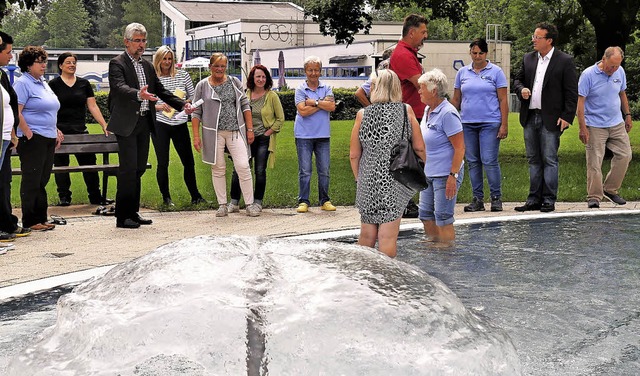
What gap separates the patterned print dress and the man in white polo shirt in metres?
5.01

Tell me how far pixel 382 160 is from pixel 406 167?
228 mm

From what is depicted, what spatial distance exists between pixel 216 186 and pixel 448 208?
409 centimetres

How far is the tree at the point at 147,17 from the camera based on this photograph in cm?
12950

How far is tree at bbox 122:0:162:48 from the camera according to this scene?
12950 centimetres

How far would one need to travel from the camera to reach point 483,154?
1138cm

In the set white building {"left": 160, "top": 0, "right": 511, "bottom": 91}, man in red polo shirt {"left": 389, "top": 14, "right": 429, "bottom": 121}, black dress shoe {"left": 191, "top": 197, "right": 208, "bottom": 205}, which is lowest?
black dress shoe {"left": 191, "top": 197, "right": 208, "bottom": 205}

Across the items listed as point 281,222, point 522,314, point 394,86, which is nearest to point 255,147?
point 281,222

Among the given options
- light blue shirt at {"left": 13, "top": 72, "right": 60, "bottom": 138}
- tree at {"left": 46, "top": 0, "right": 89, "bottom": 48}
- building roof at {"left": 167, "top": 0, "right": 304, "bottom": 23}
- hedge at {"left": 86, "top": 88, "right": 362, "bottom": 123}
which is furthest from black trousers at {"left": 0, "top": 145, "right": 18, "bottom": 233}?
tree at {"left": 46, "top": 0, "right": 89, "bottom": 48}

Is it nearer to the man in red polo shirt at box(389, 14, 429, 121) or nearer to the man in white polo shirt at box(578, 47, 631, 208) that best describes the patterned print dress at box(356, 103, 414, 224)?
the man in red polo shirt at box(389, 14, 429, 121)

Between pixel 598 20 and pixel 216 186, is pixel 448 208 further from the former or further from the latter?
pixel 598 20

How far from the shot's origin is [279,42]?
227 ft

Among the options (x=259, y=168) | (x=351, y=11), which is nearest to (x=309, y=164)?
(x=259, y=168)

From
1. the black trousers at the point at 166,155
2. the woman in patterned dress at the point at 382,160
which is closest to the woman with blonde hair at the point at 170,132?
the black trousers at the point at 166,155

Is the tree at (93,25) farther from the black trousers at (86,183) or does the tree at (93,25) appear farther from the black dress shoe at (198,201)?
the black dress shoe at (198,201)
